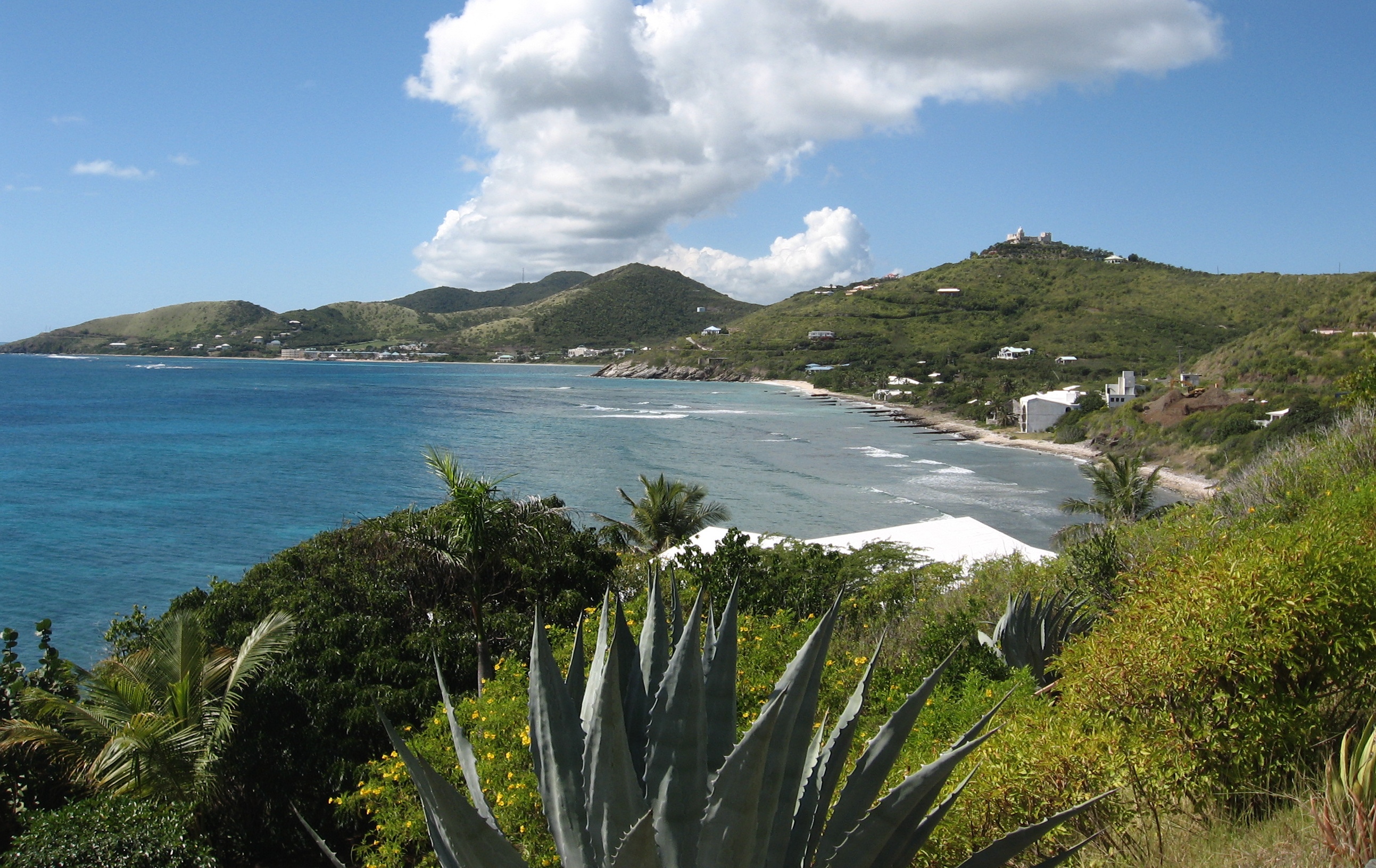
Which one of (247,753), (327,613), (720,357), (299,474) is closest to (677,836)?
(247,753)

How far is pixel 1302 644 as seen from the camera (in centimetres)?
390

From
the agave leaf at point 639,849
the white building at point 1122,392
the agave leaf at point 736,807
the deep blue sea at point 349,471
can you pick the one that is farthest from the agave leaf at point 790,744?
the white building at point 1122,392

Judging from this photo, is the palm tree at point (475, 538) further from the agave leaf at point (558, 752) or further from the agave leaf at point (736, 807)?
the agave leaf at point (736, 807)

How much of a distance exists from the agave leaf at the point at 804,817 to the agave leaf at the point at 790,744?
0.10 ft

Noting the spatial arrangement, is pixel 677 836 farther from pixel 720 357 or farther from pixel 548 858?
pixel 720 357

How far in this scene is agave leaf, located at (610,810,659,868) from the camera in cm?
178

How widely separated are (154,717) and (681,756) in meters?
7.57

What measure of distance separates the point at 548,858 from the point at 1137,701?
3.16 metres

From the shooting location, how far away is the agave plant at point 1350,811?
9.61 feet

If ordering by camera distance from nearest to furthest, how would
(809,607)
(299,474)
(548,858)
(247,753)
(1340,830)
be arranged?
(1340,830)
(548,858)
(247,753)
(809,607)
(299,474)

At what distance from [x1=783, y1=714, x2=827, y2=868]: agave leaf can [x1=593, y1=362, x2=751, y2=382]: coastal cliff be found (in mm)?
127360

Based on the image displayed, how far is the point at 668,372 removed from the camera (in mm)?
141250

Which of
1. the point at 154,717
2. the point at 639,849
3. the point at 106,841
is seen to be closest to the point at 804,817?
the point at 639,849

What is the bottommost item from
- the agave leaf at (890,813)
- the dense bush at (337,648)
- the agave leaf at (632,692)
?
the dense bush at (337,648)
